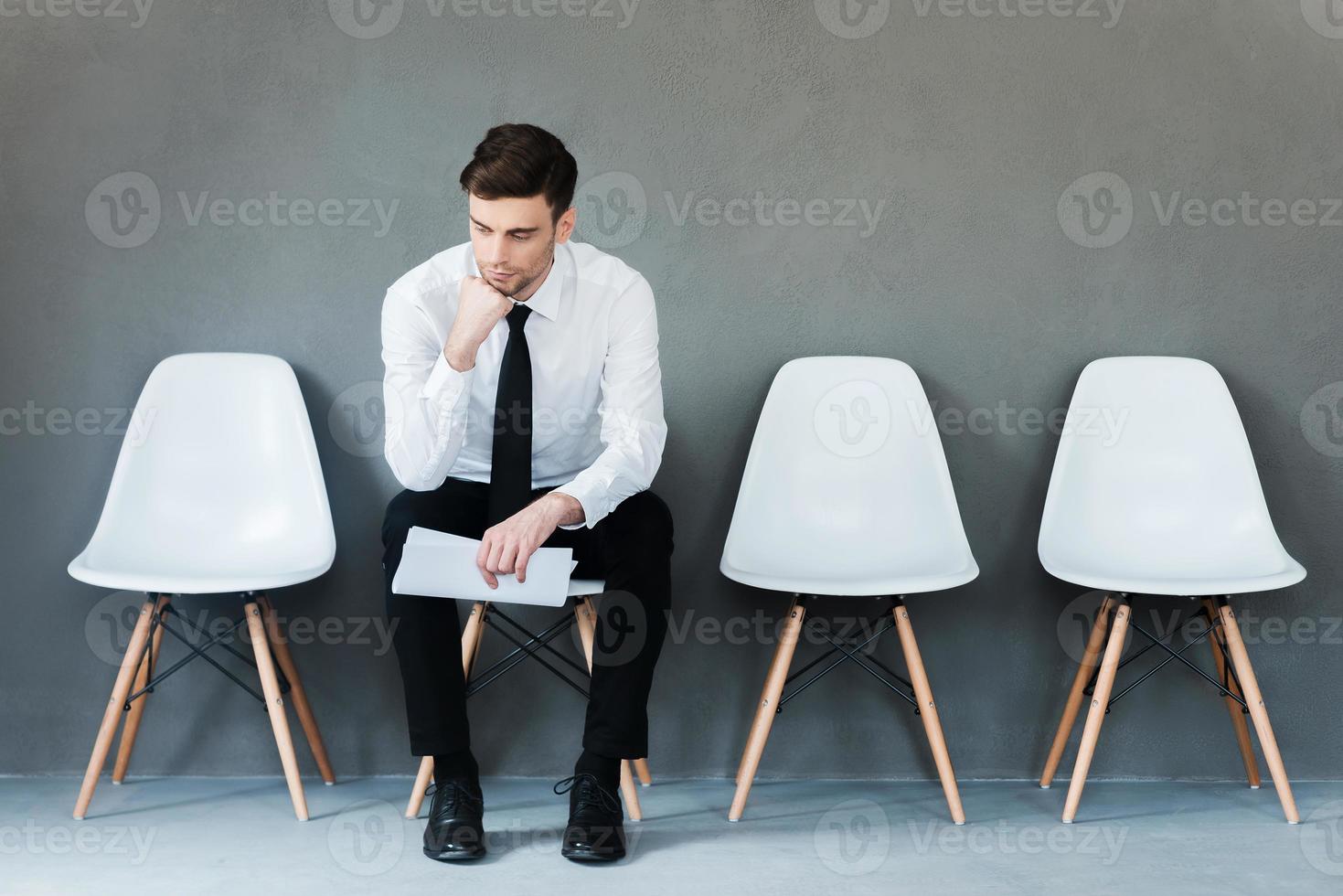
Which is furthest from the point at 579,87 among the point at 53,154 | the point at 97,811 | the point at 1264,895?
the point at 1264,895

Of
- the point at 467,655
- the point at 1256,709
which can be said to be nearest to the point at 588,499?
the point at 467,655

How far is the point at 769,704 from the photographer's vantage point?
2145 mm

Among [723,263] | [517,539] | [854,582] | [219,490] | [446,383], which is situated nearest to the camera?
[517,539]

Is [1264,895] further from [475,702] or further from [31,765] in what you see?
[31,765]

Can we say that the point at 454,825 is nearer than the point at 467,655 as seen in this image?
Yes

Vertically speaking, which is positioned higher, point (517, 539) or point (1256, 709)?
→ point (517, 539)

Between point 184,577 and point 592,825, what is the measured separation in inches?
34.1

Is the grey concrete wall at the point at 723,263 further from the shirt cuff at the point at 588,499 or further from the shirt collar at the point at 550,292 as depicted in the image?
the shirt cuff at the point at 588,499

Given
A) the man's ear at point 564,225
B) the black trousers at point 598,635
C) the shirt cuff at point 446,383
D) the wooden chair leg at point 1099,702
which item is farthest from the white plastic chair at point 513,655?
the wooden chair leg at point 1099,702

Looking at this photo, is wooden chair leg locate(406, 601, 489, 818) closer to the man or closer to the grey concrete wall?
the man

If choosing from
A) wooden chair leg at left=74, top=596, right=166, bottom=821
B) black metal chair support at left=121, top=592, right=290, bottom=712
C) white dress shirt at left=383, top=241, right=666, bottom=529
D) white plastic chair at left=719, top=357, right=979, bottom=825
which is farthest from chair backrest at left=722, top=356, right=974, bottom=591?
wooden chair leg at left=74, top=596, right=166, bottom=821

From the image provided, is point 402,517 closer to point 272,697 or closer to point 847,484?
point 272,697

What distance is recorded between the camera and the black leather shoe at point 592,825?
6.22 feet

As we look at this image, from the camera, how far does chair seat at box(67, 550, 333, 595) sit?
78.7 inches
